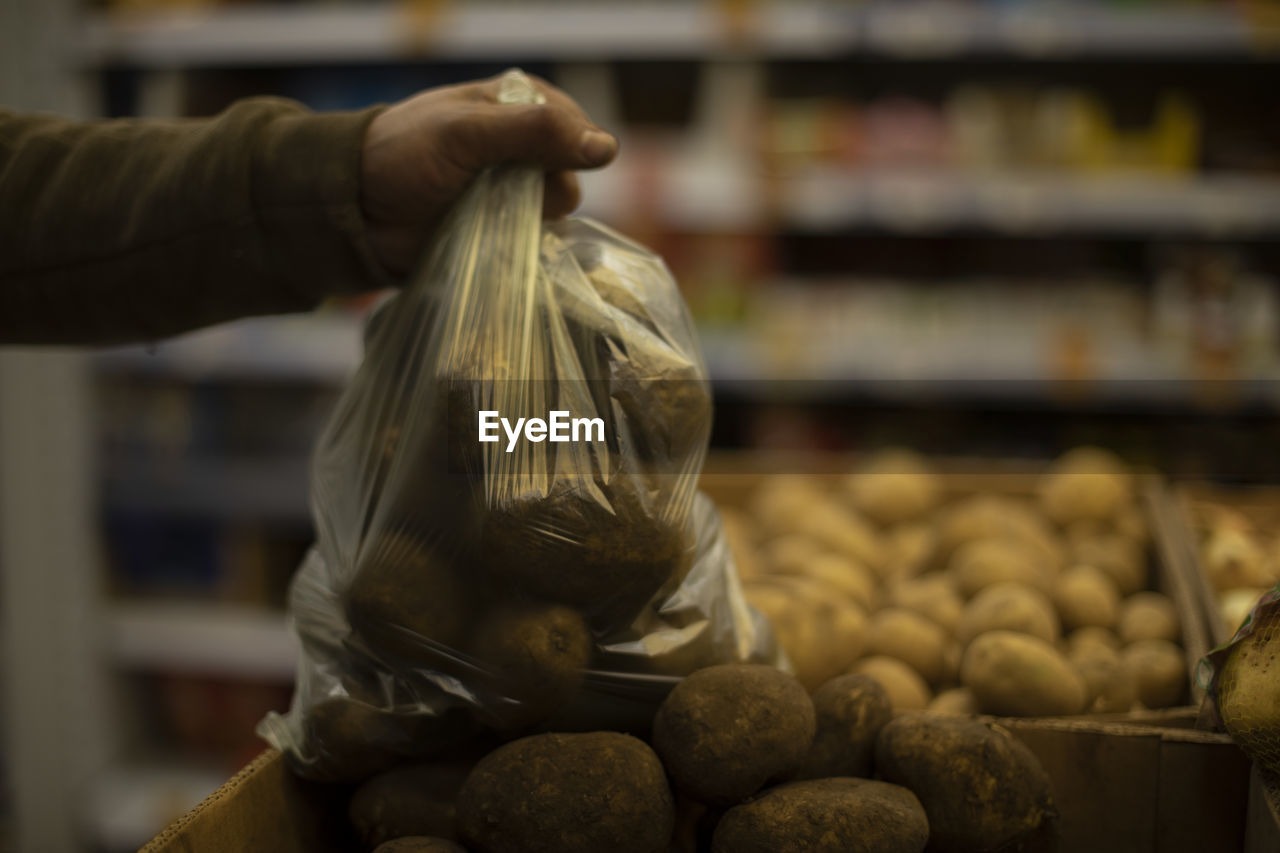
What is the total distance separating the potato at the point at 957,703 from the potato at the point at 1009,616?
0.21 feet

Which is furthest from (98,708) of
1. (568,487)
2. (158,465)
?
(568,487)

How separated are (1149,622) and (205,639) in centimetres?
199

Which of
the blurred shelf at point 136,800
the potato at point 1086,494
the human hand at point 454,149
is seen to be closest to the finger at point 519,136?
the human hand at point 454,149

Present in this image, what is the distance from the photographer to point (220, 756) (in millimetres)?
2451

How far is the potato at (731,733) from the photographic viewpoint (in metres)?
0.66

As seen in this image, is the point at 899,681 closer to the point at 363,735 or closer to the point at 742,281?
the point at 363,735

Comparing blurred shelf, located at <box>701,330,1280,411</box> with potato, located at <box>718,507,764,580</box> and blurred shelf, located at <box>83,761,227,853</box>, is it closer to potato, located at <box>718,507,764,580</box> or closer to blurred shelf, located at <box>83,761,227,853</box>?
potato, located at <box>718,507,764,580</box>

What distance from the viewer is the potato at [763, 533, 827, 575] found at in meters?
1.13

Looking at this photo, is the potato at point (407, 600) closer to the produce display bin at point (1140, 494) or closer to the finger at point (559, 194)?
the finger at point (559, 194)

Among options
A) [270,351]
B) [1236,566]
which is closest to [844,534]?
[1236,566]

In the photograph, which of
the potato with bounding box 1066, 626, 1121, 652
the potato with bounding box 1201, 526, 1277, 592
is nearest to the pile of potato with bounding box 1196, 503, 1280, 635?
the potato with bounding box 1201, 526, 1277, 592

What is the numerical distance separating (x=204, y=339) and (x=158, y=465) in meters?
0.37

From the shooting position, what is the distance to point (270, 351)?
86.9 inches

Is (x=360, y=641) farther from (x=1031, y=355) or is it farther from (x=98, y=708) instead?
(x=98, y=708)
